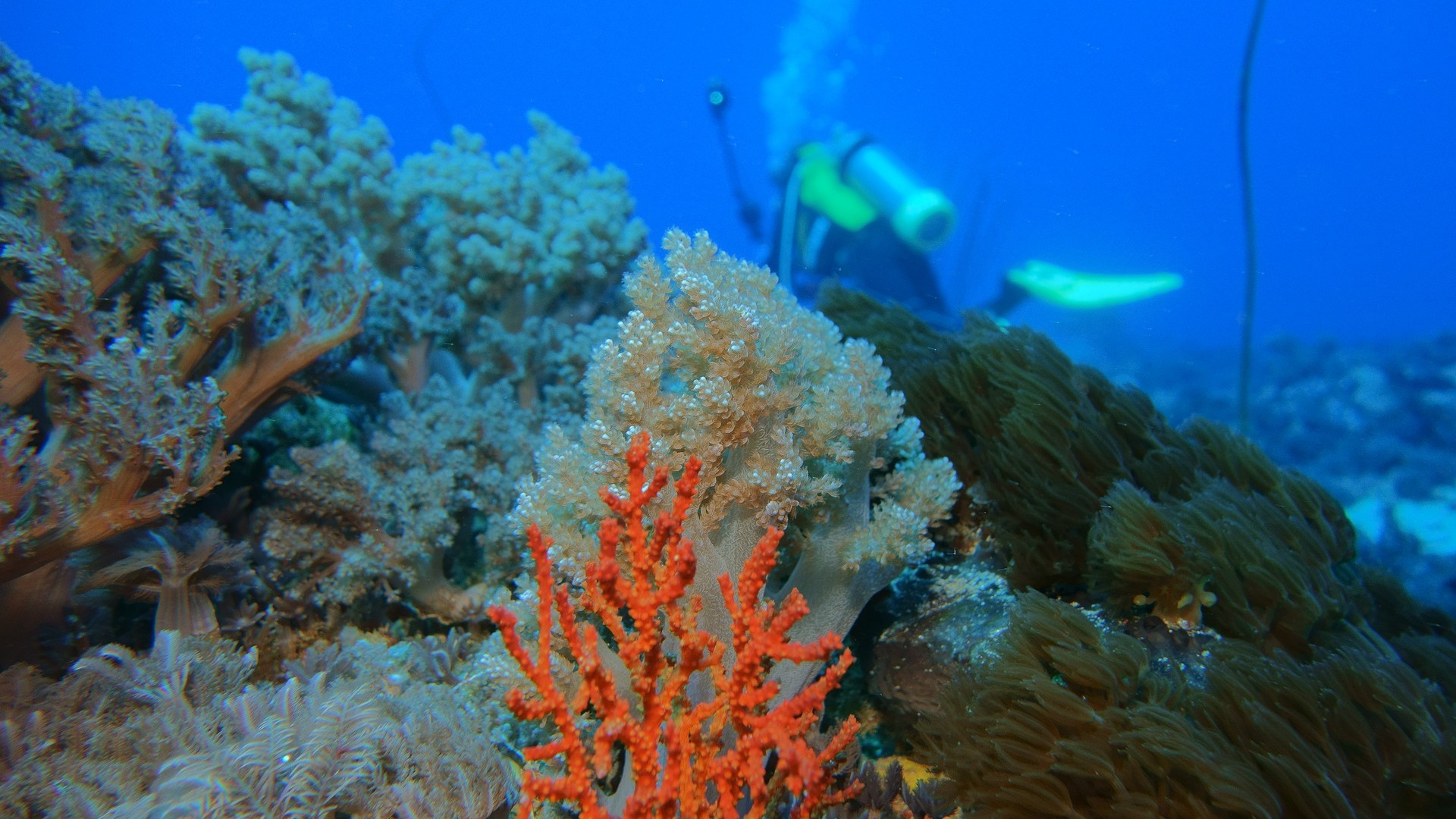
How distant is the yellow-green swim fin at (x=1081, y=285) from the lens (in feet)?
40.5

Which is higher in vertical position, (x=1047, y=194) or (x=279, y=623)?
(x=1047, y=194)

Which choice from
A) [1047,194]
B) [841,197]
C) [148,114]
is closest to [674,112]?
[1047,194]

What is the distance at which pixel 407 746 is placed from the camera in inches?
74.1

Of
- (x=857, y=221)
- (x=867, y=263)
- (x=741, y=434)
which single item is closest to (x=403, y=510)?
(x=741, y=434)

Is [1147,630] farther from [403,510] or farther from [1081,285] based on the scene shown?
[1081,285]

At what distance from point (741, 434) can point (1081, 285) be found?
45.5 feet

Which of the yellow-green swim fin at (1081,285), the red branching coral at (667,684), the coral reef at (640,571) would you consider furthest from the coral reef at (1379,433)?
the red branching coral at (667,684)

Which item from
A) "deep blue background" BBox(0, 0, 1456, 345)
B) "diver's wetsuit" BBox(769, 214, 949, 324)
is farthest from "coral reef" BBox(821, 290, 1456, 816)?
"deep blue background" BBox(0, 0, 1456, 345)

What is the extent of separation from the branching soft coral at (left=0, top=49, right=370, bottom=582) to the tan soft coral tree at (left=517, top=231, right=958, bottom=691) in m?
1.47

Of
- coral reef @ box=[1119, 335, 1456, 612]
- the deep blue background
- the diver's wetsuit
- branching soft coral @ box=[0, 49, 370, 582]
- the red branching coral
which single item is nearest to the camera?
the red branching coral

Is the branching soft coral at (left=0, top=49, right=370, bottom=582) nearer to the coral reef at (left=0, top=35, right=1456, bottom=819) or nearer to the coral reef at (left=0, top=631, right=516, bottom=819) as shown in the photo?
the coral reef at (left=0, top=35, right=1456, bottom=819)

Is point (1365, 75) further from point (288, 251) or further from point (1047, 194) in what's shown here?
point (288, 251)

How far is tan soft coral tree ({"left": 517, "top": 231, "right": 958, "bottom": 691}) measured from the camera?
2.12 m

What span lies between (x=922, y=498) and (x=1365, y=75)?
498 ft
